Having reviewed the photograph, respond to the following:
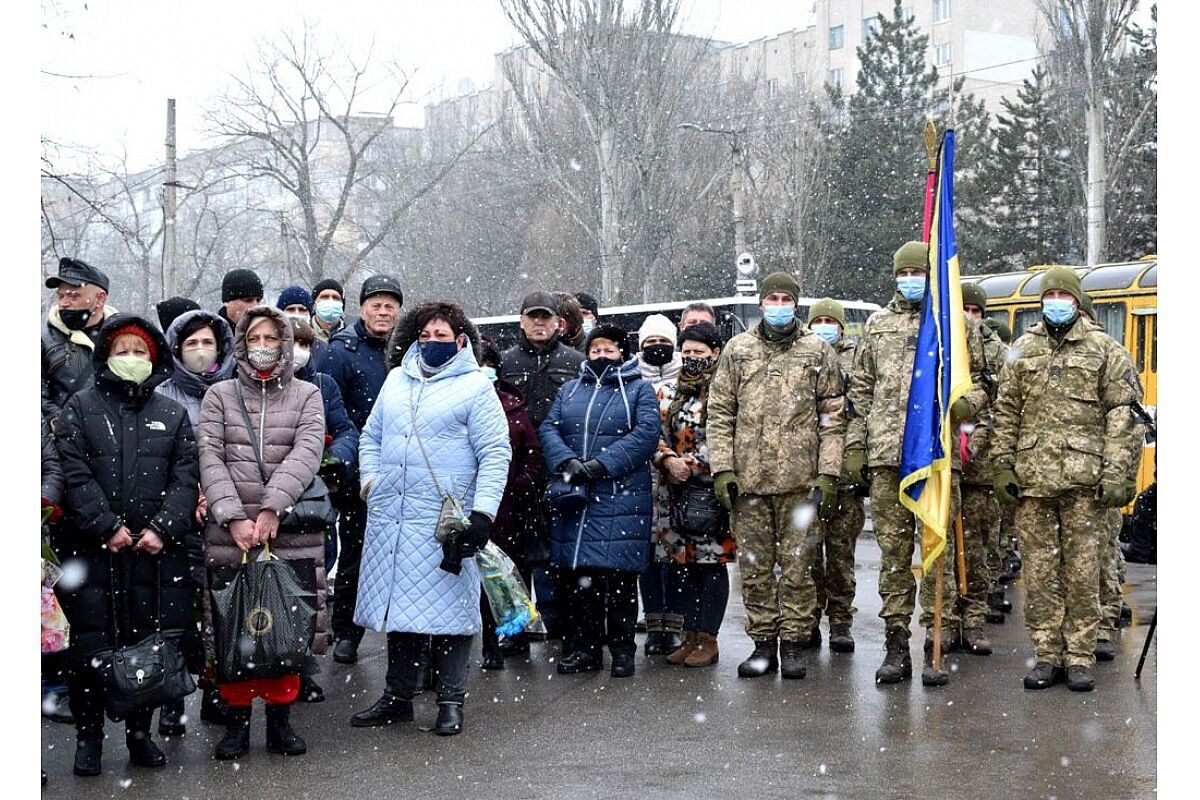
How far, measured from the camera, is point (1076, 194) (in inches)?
1385

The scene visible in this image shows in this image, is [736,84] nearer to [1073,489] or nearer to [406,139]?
[406,139]

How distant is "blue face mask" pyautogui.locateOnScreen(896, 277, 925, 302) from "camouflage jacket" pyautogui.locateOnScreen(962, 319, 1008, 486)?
1.86 feet

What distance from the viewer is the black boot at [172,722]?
6.89m

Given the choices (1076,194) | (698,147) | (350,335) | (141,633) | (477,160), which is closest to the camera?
(141,633)

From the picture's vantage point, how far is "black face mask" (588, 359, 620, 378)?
8.30 m

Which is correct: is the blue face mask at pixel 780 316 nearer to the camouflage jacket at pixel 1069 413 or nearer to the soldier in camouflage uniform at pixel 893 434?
the soldier in camouflage uniform at pixel 893 434

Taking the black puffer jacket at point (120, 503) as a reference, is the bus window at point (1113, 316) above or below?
above

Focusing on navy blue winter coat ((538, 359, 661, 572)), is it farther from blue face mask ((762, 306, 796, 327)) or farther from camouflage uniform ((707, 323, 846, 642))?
blue face mask ((762, 306, 796, 327))

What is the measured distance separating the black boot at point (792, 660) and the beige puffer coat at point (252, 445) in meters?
2.50

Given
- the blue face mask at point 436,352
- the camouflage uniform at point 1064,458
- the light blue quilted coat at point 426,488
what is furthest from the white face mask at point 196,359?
the camouflage uniform at point 1064,458

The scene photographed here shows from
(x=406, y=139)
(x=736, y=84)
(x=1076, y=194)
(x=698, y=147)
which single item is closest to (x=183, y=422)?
(x=1076, y=194)

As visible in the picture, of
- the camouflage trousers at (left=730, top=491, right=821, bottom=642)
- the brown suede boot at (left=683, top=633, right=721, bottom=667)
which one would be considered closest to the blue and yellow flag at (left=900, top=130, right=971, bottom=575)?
the camouflage trousers at (left=730, top=491, right=821, bottom=642)

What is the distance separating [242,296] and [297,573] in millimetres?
2585
